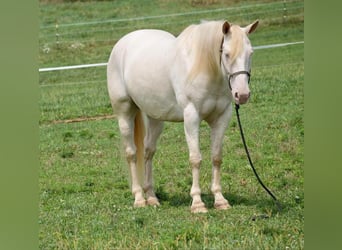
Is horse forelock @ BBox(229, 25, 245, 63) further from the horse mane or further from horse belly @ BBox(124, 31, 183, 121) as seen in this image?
horse belly @ BBox(124, 31, 183, 121)

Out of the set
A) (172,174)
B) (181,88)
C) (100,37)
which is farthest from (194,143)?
(100,37)

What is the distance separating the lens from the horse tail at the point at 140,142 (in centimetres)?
512

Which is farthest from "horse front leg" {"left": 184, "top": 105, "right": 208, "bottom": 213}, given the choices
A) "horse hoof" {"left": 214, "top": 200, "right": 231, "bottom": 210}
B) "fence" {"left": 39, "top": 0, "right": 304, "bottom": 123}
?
"fence" {"left": 39, "top": 0, "right": 304, "bottom": 123}

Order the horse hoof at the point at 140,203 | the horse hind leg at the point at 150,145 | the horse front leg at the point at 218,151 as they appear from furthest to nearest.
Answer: the horse hind leg at the point at 150,145, the horse hoof at the point at 140,203, the horse front leg at the point at 218,151

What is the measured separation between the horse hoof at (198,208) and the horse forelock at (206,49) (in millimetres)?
849

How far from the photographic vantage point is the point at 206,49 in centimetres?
429

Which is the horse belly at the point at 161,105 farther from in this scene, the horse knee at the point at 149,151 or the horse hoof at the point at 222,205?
the horse hoof at the point at 222,205

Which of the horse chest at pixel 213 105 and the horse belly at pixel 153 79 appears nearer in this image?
the horse chest at pixel 213 105

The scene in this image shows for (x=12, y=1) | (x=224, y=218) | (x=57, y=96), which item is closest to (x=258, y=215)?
(x=224, y=218)

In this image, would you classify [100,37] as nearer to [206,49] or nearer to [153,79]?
[153,79]

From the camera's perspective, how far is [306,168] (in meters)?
1.61

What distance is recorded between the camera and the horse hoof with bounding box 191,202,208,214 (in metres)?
4.39

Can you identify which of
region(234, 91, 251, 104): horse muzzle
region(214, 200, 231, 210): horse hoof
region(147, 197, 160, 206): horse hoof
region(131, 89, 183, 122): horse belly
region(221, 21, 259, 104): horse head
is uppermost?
region(221, 21, 259, 104): horse head

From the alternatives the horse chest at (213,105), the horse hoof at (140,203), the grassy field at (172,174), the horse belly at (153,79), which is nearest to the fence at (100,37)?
the grassy field at (172,174)
